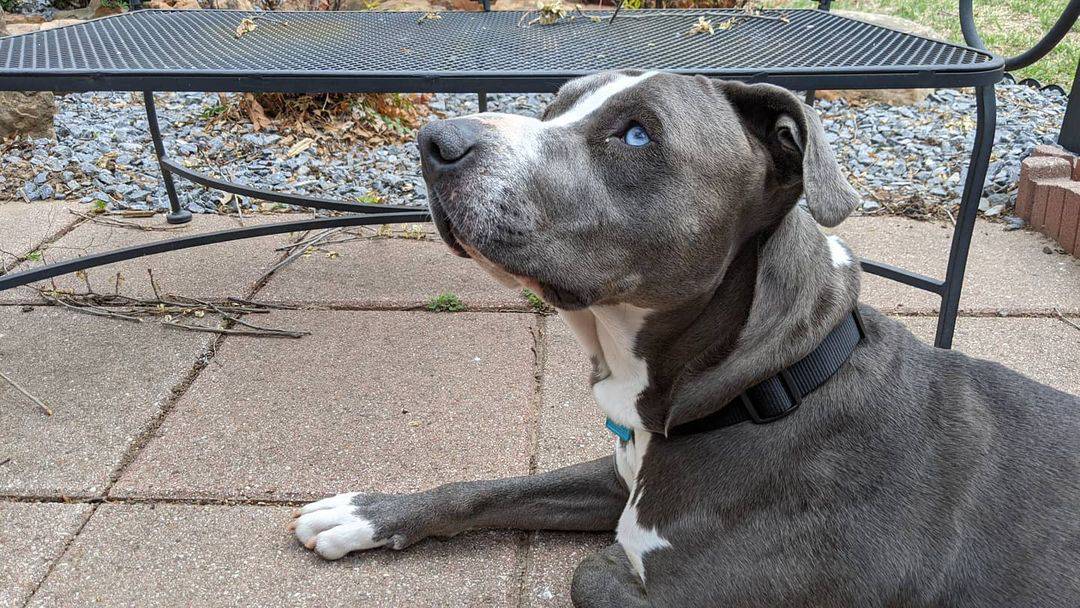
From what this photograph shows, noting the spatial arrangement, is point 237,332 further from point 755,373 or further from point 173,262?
point 755,373

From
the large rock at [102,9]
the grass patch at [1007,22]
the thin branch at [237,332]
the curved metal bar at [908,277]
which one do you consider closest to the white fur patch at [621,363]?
the curved metal bar at [908,277]

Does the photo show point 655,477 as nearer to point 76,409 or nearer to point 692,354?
point 692,354

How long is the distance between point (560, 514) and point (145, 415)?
1415 mm

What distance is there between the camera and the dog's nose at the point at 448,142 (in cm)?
172

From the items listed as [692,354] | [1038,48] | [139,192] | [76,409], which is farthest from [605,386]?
[139,192]

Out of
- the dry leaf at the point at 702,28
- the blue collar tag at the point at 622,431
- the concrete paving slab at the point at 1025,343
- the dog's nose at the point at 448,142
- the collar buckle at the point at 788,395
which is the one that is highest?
the dog's nose at the point at 448,142

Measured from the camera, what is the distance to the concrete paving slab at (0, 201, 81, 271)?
401cm

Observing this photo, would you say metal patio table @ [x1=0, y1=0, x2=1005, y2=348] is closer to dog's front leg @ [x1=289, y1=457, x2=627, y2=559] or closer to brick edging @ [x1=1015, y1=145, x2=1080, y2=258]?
dog's front leg @ [x1=289, y1=457, x2=627, y2=559]

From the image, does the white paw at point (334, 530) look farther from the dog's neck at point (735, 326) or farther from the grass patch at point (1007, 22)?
the grass patch at point (1007, 22)

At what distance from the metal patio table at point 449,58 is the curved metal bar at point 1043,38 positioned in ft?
A: 1.11

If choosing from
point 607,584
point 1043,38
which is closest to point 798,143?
point 607,584

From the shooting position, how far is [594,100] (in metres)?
1.95

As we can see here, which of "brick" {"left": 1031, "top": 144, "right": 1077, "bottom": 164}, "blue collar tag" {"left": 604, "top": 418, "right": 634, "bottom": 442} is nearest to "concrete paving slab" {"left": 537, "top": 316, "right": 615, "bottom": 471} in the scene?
"blue collar tag" {"left": 604, "top": 418, "right": 634, "bottom": 442}

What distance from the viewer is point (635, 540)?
77.0 inches
